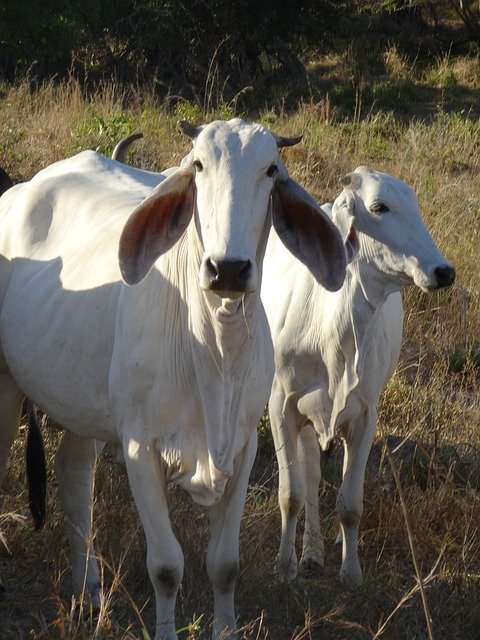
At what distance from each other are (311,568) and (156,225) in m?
2.01

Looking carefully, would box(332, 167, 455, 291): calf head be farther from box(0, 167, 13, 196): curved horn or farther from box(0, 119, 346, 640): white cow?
box(0, 167, 13, 196): curved horn

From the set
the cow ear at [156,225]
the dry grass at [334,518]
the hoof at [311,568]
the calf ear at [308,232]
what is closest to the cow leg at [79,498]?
the dry grass at [334,518]

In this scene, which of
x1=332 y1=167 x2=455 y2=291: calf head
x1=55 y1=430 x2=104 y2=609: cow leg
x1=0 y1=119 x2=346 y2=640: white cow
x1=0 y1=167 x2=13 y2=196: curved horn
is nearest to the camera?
x1=0 y1=119 x2=346 y2=640: white cow

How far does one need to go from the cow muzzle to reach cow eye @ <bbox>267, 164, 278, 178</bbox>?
43 centimetres

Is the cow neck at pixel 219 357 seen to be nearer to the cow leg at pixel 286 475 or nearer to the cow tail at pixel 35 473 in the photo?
the cow tail at pixel 35 473

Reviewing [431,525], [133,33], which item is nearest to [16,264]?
[431,525]

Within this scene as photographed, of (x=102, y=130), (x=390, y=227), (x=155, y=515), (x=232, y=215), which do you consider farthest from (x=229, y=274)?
(x=102, y=130)

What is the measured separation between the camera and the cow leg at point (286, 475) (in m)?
5.07

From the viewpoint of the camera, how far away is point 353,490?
5.07 m

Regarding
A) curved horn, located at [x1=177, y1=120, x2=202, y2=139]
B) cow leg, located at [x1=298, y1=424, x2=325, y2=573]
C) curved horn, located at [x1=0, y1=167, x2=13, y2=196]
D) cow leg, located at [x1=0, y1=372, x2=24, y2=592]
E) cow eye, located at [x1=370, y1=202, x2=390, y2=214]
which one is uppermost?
curved horn, located at [x1=177, y1=120, x2=202, y2=139]

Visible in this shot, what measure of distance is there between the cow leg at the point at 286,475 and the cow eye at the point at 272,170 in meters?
1.68

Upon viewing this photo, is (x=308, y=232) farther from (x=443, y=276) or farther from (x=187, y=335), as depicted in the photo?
(x=443, y=276)

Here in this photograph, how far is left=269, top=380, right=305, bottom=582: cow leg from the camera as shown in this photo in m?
5.07

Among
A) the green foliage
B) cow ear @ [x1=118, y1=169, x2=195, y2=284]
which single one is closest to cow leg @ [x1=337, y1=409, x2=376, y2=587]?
cow ear @ [x1=118, y1=169, x2=195, y2=284]
